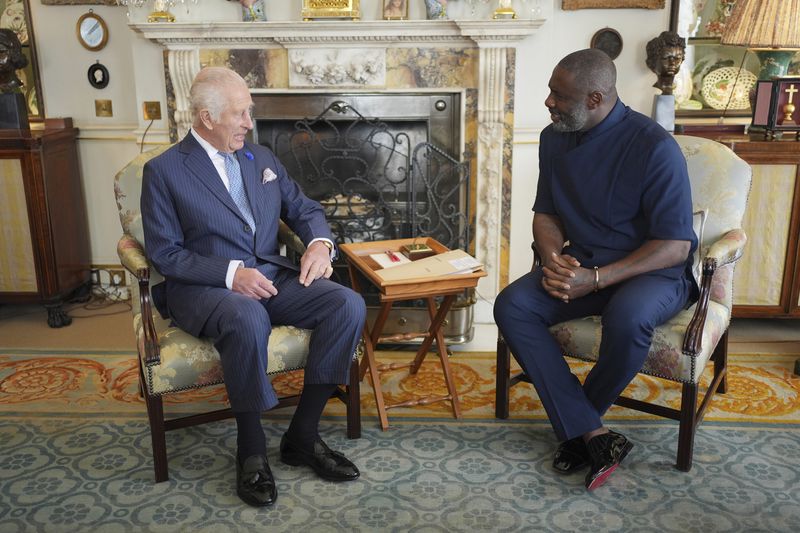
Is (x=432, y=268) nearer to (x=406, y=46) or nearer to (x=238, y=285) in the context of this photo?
(x=238, y=285)

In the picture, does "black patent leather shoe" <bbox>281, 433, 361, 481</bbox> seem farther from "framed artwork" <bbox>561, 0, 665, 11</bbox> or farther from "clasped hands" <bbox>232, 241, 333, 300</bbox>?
"framed artwork" <bbox>561, 0, 665, 11</bbox>

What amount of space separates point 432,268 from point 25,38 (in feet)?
9.33

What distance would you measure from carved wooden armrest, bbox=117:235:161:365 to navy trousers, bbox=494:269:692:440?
114 centimetres

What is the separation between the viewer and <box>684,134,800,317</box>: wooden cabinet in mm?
3443

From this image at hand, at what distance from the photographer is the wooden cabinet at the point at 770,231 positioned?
136 inches

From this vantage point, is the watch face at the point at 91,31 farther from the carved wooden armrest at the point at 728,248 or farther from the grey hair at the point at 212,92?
the carved wooden armrest at the point at 728,248

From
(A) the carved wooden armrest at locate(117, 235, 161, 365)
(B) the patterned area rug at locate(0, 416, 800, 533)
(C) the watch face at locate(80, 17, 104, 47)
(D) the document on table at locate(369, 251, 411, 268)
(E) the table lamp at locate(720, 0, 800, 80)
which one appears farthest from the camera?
(C) the watch face at locate(80, 17, 104, 47)

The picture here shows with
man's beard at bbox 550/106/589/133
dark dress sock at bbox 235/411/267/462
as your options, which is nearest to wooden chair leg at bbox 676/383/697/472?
man's beard at bbox 550/106/589/133

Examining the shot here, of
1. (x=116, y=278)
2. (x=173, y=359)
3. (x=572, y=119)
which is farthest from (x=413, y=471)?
(x=116, y=278)

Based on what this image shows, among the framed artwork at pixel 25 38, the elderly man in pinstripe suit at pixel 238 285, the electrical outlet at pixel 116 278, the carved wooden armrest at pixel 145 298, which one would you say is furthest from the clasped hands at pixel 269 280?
the framed artwork at pixel 25 38

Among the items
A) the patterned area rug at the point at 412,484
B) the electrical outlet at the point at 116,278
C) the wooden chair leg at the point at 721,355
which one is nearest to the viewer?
the patterned area rug at the point at 412,484

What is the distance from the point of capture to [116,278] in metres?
4.37

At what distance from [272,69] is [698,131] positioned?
6.84 feet

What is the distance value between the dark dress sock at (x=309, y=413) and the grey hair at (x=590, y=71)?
1.28m
